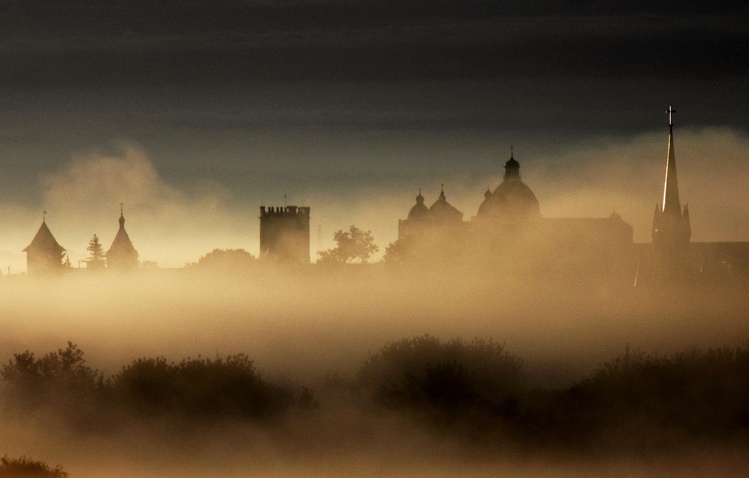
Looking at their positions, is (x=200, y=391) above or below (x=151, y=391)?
above

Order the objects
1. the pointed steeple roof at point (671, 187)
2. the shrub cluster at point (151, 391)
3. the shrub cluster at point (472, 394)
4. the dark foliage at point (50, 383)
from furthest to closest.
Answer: the pointed steeple roof at point (671, 187) → the dark foliage at point (50, 383) → the shrub cluster at point (151, 391) → the shrub cluster at point (472, 394)

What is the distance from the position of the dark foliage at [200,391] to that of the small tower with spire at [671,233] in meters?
67.5

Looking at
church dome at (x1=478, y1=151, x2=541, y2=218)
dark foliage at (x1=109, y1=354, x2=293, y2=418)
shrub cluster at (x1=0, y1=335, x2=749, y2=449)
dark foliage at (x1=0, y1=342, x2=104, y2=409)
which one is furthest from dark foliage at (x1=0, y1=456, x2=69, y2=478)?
church dome at (x1=478, y1=151, x2=541, y2=218)

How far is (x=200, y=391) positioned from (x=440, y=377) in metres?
13.8

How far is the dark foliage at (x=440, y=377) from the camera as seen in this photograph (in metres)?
79.9

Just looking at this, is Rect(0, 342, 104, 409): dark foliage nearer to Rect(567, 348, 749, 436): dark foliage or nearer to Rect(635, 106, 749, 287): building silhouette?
Rect(567, 348, 749, 436): dark foliage

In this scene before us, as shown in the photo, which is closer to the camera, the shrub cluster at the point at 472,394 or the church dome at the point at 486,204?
the shrub cluster at the point at 472,394

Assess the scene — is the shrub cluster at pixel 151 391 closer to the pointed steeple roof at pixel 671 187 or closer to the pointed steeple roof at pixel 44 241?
the pointed steeple roof at pixel 671 187

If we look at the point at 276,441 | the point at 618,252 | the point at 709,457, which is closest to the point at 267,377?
the point at 276,441

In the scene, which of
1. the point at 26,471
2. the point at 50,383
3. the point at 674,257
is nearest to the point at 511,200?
the point at 674,257

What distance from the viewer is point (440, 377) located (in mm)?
82062

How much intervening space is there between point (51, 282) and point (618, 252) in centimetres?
7337

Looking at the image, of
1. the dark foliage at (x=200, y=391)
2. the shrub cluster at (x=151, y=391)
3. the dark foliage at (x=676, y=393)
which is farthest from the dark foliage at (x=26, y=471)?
the dark foliage at (x=676, y=393)

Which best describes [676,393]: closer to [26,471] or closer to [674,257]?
[26,471]
